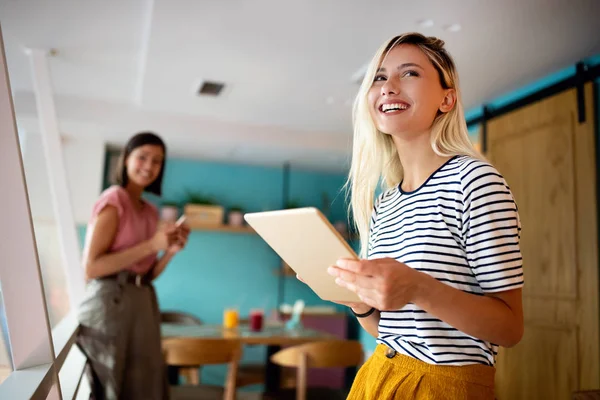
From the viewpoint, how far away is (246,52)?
2754mm

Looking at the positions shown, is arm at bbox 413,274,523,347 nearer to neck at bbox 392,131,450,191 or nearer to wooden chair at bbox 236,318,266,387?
neck at bbox 392,131,450,191

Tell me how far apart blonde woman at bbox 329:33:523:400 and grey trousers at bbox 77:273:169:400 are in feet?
3.75

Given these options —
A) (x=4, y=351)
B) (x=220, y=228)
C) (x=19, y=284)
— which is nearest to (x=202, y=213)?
(x=220, y=228)

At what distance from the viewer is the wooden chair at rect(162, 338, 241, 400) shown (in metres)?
2.46

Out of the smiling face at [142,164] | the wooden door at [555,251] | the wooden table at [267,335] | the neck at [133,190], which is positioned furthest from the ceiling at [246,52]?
the wooden table at [267,335]

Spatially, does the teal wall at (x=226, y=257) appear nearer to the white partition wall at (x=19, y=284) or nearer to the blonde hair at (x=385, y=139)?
the white partition wall at (x=19, y=284)

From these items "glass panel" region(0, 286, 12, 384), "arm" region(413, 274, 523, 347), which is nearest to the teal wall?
"glass panel" region(0, 286, 12, 384)

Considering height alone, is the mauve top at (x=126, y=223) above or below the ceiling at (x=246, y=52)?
below

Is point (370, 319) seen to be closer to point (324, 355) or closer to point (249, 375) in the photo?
point (324, 355)

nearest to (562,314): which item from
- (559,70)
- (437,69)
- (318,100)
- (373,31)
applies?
(559,70)

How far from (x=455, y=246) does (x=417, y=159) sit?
0.21 metres

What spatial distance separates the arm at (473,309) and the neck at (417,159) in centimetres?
25

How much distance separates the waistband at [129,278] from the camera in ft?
6.09

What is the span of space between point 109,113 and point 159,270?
2.23 metres
